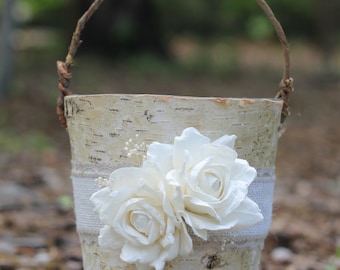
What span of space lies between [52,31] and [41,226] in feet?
50.4

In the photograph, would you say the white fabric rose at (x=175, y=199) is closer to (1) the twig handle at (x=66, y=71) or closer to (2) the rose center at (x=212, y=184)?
(2) the rose center at (x=212, y=184)

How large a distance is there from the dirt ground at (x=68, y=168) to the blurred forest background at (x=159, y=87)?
0.4 inches

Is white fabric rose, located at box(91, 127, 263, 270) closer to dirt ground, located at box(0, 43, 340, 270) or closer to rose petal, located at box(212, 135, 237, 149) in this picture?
rose petal, located at box(212, 135, 237, 149)

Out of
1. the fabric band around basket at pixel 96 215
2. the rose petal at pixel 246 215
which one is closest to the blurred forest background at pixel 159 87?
the fabric band around basket at pixel 96 215

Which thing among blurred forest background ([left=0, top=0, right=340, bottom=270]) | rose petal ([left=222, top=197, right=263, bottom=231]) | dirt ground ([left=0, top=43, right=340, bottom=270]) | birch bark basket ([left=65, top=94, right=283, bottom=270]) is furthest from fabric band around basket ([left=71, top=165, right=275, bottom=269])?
blurred forest background ([left=0, top=0, right=340, bottom=270])

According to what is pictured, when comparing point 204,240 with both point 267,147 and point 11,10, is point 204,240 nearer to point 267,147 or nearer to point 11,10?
point 267,147

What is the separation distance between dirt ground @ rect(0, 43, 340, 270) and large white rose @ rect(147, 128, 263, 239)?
1.81 feet

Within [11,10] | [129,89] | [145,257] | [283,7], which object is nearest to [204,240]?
[145,257]

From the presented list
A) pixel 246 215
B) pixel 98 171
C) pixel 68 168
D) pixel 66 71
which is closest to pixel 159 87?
pixel 68 168

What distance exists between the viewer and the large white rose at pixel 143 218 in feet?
5.59

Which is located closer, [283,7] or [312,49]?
[312,49]

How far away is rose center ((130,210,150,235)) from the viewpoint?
67.2 inches

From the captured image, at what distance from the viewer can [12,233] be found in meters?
3.30

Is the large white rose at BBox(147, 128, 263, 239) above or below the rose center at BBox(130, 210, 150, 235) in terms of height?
above
